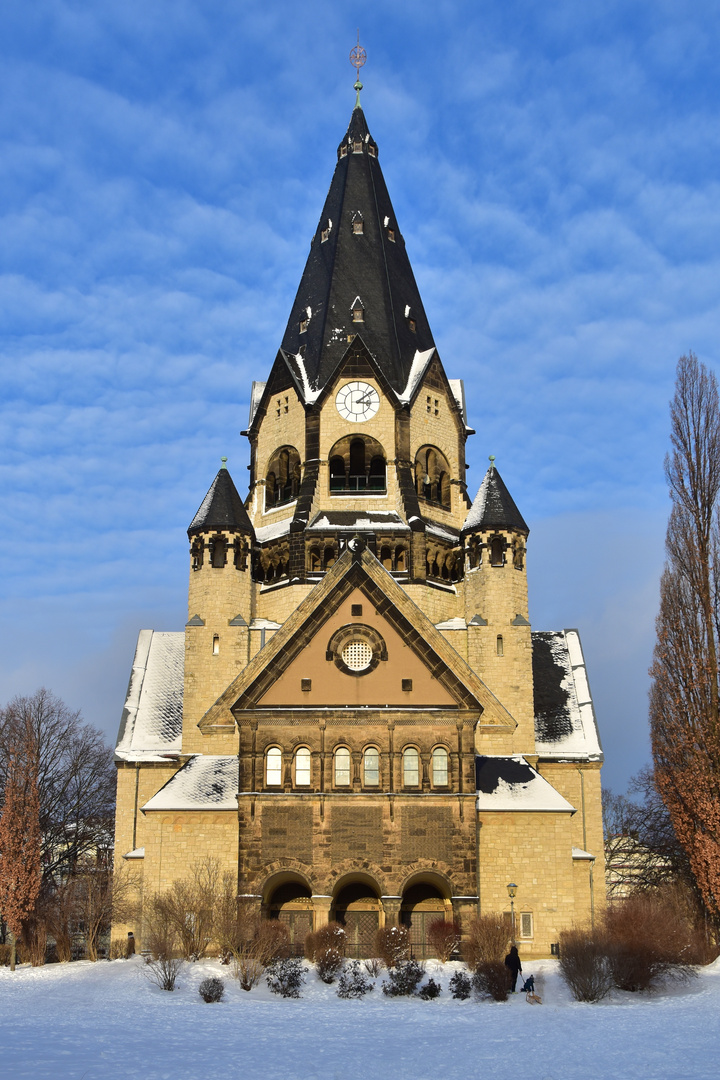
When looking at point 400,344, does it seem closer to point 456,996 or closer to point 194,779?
point 194,779

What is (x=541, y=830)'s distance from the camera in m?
40.3

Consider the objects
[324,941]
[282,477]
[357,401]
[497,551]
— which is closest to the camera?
[324,941]

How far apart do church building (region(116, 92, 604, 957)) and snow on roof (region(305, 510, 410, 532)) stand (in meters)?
0.11

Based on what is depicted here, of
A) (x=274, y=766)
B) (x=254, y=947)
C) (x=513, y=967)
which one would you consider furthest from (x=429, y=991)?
(x=274, y=766)

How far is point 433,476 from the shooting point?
169 feet

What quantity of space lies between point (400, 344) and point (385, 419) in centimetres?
456

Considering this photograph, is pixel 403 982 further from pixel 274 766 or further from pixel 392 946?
pixel 274 766

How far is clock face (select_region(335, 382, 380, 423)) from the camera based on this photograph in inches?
2005

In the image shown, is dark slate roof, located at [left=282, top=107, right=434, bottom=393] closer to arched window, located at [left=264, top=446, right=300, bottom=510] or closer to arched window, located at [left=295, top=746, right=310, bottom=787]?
arched window, located at [left=264, top=446, right=300, bottom=510]

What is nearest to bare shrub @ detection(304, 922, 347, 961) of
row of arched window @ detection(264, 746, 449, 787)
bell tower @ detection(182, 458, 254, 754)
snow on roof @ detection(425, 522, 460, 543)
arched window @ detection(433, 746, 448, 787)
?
row of arched window @ detection(264, 746, 449, 787)

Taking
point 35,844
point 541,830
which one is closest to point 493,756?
point 541,830

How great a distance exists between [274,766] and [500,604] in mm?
11162

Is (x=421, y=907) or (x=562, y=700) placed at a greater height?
(x=562, y=700)

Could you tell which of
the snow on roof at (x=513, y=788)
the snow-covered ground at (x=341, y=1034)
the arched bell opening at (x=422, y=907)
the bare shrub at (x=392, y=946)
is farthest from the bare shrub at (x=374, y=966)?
the snow on roof at (x=513, y=788)
